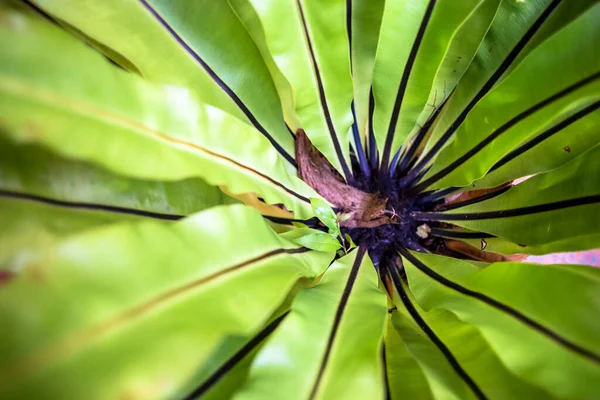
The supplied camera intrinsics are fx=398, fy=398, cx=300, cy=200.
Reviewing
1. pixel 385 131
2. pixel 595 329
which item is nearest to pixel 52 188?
pixel 385 131

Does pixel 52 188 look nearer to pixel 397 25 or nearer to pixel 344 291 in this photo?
pixel 344 291

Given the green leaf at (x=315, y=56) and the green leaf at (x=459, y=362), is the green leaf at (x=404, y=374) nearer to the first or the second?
the green leaf at (x=459, y=362)

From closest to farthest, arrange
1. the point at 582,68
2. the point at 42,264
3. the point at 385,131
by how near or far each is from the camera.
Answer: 1. the point at 42,264
2. the point at 582,68
3. the point at 385,131

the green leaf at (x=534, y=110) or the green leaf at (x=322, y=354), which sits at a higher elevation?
the green leaf at (x=534, y=110)

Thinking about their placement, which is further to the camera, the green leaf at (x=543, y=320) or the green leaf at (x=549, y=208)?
the green leaf at (x=549, y=208)

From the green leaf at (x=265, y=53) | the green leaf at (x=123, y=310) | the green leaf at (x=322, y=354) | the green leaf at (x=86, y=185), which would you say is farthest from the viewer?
the green leaf at (x=265, y=53)

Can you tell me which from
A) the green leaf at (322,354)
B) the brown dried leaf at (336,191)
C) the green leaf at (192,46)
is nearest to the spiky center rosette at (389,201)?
the brown dried leaf at (336,191)

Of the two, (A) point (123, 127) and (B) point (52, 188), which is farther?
(B) point (52, 188)
